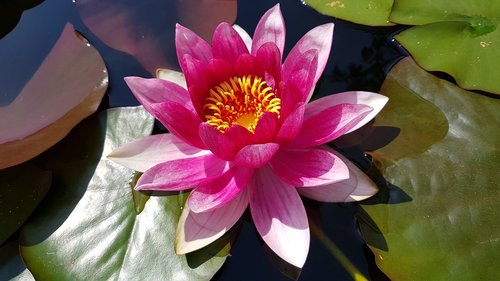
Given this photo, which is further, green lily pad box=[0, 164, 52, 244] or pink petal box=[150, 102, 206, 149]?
green lily pad box=[0, 164, 52, 244]

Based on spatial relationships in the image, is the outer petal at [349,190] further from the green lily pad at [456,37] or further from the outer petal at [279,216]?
the green lily pad at [456,37]

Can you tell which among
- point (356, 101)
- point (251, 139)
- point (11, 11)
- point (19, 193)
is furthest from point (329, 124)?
point (11, 11)

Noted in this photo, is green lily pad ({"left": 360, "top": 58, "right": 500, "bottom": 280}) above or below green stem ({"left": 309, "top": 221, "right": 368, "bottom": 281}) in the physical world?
above

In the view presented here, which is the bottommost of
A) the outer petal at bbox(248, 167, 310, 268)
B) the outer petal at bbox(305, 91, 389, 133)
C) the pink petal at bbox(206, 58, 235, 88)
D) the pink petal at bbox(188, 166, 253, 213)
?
the outer petal at bbox(248, 167, 310, 268)

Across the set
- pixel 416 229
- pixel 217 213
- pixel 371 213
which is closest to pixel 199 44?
pixel 217 213

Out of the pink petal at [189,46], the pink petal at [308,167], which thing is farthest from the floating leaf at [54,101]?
the pink petal at [308,167]

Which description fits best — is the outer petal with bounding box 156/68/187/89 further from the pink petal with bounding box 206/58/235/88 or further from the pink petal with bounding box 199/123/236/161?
the pink petal with bounding box 199/123/236/161

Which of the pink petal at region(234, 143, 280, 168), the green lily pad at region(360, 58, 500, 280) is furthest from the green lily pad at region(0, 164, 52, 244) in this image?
the green lily pad at region(360, 58, 500, 280)

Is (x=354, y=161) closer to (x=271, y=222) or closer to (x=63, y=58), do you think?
(x=271, y=222)
